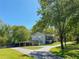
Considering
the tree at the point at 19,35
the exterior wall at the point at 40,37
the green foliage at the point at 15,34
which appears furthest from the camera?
the tree at the point at 19,35

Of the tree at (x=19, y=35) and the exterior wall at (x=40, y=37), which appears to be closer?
the exterior wall at (x=40, y=37)

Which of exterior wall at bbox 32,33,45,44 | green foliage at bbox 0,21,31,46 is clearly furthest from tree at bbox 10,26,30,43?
exterior wall at bbox 32,33,45,44

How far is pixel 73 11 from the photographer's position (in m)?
21.5

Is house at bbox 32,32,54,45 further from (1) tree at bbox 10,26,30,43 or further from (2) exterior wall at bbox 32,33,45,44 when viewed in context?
(1) tree at bbox 10,26,30,43

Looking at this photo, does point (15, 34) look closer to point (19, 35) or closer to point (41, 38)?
point (19, 35)

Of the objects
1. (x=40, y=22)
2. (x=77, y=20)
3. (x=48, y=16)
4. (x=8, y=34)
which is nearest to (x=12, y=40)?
(x=8, y=34)

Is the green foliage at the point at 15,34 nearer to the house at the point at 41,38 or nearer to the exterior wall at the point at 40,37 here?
the house at the point at 41,38

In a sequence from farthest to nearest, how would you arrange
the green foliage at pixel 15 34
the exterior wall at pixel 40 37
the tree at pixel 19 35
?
the tree at pixel 19 35, the exterior wall at pixel 40 37, the green foliage at pixel 15 34

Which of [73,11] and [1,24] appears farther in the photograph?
[1,24]

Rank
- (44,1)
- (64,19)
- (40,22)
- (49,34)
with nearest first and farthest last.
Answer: (64,19), (44,1), (40,22), (49,34)

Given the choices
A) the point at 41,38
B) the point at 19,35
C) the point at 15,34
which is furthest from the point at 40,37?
the point at 15,34

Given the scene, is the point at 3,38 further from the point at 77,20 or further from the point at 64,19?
the point at 77,20

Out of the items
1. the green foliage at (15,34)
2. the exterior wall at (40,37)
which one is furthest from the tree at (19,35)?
→ the exterior wall at (40,37)

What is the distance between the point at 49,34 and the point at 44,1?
5368 cm
